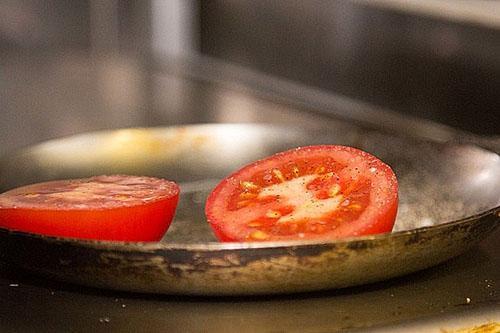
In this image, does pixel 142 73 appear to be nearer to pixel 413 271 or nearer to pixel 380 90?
pixel 380 90

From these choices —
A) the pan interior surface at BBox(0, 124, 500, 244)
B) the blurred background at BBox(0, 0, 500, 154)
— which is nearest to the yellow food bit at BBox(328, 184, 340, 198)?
the pan interior surface at BBox(0, 124, 500, 244)

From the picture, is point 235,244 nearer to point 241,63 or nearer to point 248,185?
point 248,185

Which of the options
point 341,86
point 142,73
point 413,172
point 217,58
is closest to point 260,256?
point 413,172

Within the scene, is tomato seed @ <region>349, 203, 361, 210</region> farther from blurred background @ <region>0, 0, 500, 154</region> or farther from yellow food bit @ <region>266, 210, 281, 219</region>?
blurred background @ <region>0, 0, 500, 154</region>

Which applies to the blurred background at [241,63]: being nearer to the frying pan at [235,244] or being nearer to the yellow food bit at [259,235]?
the frying pan at [235,244]

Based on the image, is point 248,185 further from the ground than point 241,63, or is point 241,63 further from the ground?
point 248,185

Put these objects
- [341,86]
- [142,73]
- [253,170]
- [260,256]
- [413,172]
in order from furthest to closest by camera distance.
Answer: [142,73] < [341,86] < [413,172] < [253,170] < [260,256]

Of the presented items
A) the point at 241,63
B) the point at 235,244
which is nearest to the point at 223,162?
the point at 235,244
